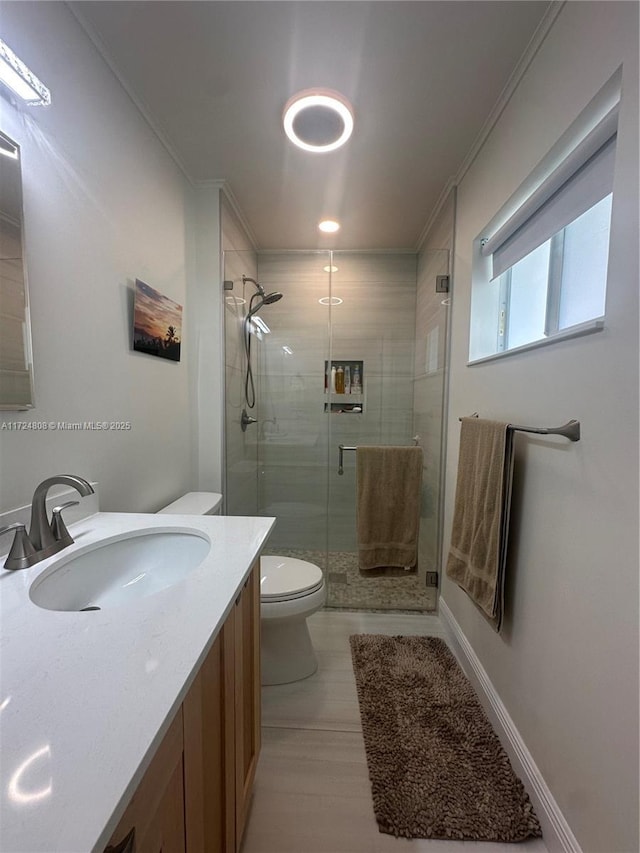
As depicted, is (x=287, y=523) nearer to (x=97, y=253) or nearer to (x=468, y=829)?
(x=468, y=829)

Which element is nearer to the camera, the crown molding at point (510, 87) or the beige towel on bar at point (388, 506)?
the crown molding at point (510, 87)

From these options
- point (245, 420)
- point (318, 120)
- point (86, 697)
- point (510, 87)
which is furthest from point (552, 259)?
point (245, 420)

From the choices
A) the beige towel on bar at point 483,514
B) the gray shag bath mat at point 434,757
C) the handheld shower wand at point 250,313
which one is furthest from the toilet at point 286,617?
the handheld shower wand at point 250,313

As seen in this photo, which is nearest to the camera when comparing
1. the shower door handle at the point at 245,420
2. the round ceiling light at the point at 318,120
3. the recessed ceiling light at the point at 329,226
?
the round ceiling light at the point at 318,120

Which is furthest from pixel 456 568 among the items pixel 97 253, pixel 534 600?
pixel 97 253

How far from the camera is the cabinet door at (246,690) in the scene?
873 millimetres

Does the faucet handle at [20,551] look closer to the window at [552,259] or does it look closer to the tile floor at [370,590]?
the window at [552,259]

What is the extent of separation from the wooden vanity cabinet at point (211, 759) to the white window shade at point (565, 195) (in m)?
1.51

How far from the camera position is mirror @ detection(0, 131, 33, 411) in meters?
0.87

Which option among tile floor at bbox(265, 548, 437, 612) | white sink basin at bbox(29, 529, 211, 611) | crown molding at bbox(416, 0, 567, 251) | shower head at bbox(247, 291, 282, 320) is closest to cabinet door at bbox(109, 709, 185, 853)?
white sink basin at bbox(29, 529, 211, 611)

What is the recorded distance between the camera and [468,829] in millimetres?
1045

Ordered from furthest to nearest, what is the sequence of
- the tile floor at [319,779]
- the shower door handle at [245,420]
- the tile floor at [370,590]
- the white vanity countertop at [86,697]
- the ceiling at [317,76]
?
the shower door handle at [245,420]
the tile floor at [370,590]
the ceiling at [317,76]
the tile floor at [319,779]
the white vanity countertop at [86,697]

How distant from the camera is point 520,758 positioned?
116 cm

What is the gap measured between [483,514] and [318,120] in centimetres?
175
